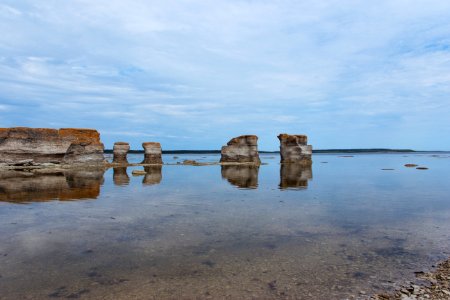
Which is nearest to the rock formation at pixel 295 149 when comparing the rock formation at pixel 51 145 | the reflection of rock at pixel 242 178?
the reflection of rock at pixel 242 178

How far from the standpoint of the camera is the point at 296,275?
7531mm

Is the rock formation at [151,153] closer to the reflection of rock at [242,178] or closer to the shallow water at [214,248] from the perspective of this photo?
the reflection of rock at [242,178]

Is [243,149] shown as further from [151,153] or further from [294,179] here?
[294,179]

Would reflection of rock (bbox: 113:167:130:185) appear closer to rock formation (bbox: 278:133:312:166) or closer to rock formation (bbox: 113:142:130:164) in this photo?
rock formation (bbox: 113:142:130:164)

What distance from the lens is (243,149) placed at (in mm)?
72438

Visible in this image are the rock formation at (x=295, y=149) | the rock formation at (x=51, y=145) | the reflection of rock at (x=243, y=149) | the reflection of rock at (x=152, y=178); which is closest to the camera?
the reflection of rock at (x=152, y=178)

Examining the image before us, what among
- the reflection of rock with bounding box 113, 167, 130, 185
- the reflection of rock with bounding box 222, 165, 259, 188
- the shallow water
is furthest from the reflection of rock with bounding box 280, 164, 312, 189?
the reflection of rock with bounding box 113, 167, 130, 185

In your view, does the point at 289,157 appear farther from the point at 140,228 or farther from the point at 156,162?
the point at 140,228

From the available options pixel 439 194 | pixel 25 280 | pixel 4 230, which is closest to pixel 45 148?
pixel 4 230

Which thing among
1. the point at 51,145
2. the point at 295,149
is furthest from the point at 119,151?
the point at 295,149

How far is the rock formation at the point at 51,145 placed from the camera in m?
43.5

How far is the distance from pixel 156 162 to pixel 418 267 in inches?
2571

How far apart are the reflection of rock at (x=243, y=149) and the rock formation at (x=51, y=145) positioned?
30087 millimetres

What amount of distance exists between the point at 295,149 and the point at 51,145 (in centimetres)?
5112
